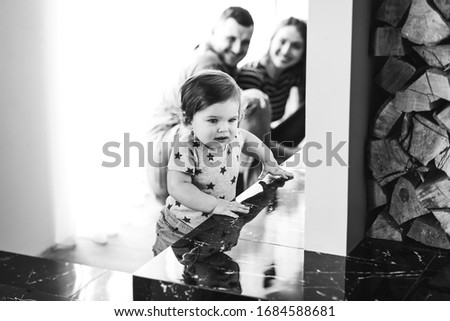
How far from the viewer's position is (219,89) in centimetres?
360

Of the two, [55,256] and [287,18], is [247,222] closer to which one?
[287,18]

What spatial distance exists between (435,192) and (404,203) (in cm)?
11

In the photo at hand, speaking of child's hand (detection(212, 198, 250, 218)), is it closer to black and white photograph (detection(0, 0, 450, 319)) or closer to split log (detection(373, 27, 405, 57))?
black and white photograph (detection(0, 0, 450, 319))

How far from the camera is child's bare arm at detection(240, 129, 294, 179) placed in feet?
9.05

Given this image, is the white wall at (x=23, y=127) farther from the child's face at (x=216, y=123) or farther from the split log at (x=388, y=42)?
the split log at (x=388, y=42)

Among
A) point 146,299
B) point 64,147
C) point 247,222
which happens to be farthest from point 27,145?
point 146,299

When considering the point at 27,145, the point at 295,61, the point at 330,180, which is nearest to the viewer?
the point at 330,180

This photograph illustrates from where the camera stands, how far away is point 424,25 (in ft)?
6.10

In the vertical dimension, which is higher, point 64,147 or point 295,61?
point 295,61

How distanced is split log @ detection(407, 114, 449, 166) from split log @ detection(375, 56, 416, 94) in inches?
4.7

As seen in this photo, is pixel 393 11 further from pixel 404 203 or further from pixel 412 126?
pixel 404 203

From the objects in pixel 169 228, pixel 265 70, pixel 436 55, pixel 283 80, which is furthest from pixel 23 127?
pixel 436 55

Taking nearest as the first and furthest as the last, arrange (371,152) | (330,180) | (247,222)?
(330,180) < (371,152) < (247,222)

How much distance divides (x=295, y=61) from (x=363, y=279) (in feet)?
9.02
